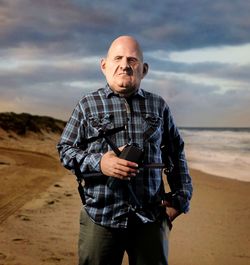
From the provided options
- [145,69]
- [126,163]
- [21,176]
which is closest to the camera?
[126,163]

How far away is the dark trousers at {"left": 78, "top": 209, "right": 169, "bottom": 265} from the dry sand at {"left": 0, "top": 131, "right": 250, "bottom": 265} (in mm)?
2549

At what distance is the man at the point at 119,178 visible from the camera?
8.13 feet

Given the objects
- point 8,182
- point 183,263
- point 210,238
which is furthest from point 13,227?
point 8,182

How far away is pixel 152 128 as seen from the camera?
8.39 ft

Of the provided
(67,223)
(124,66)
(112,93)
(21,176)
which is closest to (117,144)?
(112,93)

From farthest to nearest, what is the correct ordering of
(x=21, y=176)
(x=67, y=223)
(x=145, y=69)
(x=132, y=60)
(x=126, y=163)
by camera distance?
1. (x=21, y=176)
2. (x=67, y=223)
3. (x=145, y=69)
4. (x=132, y=60)
5. (x=126, y=163)

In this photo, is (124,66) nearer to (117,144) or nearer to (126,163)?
(117,144)

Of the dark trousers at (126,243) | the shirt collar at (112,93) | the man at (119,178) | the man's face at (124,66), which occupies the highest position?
the man's face at (124,66)

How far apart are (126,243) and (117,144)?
0.55 meters

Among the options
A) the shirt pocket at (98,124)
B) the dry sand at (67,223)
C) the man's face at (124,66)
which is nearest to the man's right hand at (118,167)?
the shirt pocket at (98,124)

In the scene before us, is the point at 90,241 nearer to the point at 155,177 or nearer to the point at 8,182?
the point at 155,177

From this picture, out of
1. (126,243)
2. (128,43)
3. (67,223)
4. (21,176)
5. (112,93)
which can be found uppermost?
(128,43)

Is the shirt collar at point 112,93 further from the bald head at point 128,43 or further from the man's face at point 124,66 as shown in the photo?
the bald head at point 128,43

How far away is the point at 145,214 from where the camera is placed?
2.50 meters
